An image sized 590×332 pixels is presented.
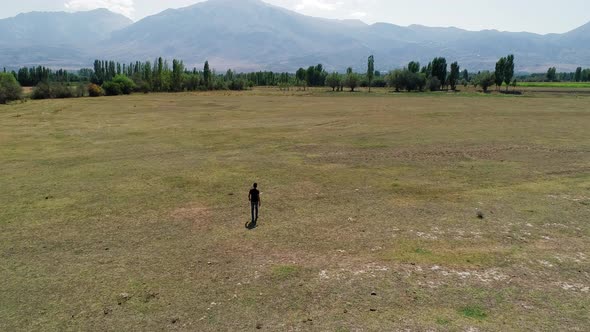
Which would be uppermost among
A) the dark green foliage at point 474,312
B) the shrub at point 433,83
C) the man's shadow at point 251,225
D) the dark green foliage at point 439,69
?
the dark green foliage at point 439,69

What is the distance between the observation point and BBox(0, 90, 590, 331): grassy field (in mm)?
14531

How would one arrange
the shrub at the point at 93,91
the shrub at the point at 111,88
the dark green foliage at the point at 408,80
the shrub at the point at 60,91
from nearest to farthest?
the shrub at the point at 60,91 → the shrub at the point at 93,91 → the shrub at the point at 111,88 → the dark green foliage at the point at 408,80

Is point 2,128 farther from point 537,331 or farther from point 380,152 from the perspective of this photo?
point 537,331

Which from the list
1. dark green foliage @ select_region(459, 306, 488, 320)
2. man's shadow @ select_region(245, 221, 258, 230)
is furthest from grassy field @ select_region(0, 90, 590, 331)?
man's shadow @ select_region(245, 221, 258, 230)

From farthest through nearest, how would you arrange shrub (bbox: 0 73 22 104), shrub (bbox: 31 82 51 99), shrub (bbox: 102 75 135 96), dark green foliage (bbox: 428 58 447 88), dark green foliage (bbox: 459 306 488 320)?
dark green foliage (bbox: 428 58 447 88)
shrub (bbox: 102 75 135 96)
shrub (bbox: 31 82 51 99)
shrub (bbox: 0 73 22 104)
dark green foliage (bbox: 459 306 488 320)

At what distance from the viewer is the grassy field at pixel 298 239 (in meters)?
14.5

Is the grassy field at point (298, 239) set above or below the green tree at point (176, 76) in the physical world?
below

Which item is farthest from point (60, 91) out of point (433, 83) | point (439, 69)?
point (439, 69)

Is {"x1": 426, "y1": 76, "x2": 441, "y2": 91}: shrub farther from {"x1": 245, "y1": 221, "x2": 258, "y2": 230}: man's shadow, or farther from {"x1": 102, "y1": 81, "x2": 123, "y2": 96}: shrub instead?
{"x1": 245, "y1": 221, "x2": 258, "y2": 230}: man's shadow

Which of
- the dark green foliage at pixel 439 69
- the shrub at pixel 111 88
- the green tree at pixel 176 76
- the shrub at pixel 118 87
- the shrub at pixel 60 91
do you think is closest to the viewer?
the shrub at pixel 60 91

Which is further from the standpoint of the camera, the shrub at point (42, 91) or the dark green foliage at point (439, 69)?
the dark green foliage at point (439, 69)

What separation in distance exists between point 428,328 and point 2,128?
6616 cm

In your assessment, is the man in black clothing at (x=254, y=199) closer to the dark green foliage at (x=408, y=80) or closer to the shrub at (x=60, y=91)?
the shrub at (x=60, y=91)

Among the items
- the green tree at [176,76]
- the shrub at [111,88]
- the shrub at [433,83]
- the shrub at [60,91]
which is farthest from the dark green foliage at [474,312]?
the green tree at [176,76]
